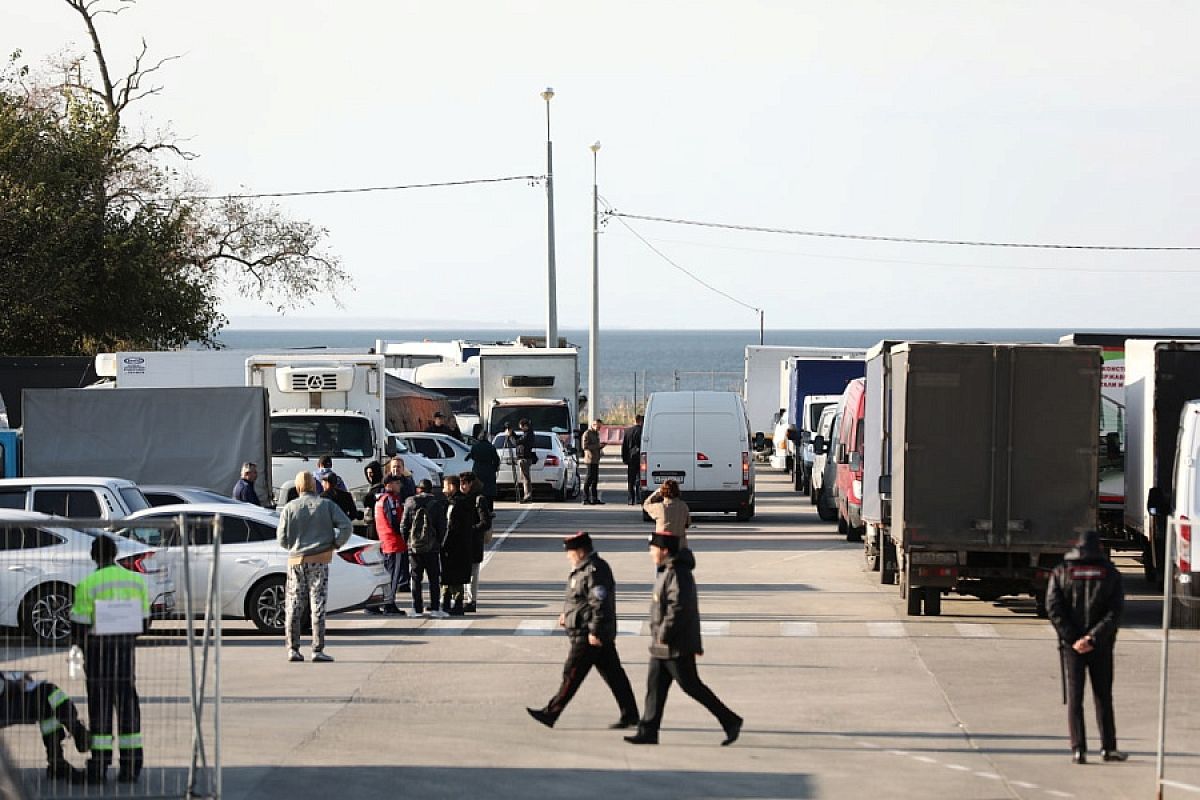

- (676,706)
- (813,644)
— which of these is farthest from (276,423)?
(676,706)

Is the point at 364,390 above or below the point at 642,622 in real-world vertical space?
above

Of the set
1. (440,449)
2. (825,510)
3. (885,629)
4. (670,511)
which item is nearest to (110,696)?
(670,511)

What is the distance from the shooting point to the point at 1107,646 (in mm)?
11219

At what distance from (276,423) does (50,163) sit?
15440 millimetres

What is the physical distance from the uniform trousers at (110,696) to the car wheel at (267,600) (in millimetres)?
7303

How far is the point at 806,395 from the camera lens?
146 feet

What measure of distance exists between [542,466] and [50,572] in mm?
26087

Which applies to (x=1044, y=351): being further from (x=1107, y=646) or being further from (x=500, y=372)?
(x=500, y=372)

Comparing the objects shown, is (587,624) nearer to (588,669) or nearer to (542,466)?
(588,669)

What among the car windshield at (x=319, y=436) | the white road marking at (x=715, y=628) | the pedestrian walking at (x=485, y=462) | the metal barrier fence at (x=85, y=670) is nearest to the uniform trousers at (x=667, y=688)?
the metal barrier fence at (x=85, y=670)

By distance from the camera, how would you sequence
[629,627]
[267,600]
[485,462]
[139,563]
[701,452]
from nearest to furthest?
[139,563]
[267,600]
[629,627]
[485,462]
[701,452]

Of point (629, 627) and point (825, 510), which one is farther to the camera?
point (825, 510)

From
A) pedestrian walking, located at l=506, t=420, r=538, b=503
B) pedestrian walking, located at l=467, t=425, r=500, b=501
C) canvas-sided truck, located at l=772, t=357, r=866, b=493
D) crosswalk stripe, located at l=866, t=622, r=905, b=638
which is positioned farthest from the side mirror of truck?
canvas-sided truck, located at l=772, t=357, r=866, b=493

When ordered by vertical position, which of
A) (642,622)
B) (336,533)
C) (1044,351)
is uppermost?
(1044,351)
